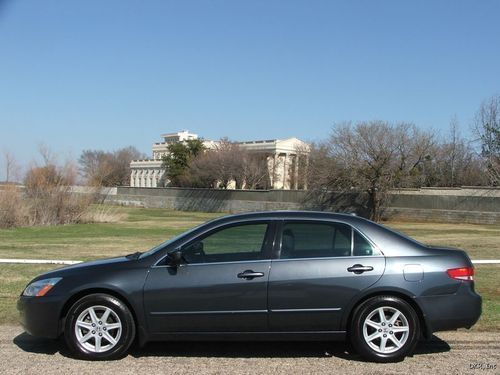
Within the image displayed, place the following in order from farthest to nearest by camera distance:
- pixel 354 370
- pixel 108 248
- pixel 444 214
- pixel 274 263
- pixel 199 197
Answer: pixel 199 197
pixel 444 214
pixel 108 248
pixel 274 263
pixel 354 370

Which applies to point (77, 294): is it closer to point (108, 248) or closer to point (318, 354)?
point (318, 354)

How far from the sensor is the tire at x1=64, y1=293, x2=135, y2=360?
219 inches

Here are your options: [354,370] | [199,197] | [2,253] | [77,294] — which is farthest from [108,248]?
[199,197]

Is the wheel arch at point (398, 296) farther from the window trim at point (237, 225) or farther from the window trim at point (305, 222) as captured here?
the window trim at point (237, 225)

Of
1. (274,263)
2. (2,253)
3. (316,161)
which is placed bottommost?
(2,253)

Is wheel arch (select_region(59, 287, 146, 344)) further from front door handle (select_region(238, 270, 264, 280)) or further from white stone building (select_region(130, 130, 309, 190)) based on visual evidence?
white stone building (select_region(130, 130, 309, 190))

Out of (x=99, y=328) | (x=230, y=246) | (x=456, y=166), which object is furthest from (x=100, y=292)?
(x=456, y=166)

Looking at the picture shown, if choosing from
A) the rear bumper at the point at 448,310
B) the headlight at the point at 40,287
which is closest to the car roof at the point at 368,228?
the rear bumper at the point at 448,310

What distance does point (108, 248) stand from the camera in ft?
58.4

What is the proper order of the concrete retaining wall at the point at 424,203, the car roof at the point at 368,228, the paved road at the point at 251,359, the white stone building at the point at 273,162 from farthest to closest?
the white stone building at the point at 273,162 < the concrete retaining wall at the point at 424,203 < the car roof at the point at 368,228 < the paved road at the point at 251,359

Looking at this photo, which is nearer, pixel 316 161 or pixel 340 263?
pixel 340 263

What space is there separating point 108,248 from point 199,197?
47.5m

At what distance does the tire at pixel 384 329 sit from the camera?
5.54 meters

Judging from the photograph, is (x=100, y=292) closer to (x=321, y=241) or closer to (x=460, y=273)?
(x=321, y=241)
